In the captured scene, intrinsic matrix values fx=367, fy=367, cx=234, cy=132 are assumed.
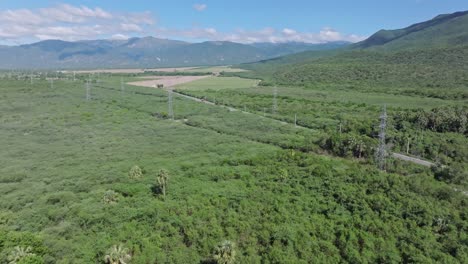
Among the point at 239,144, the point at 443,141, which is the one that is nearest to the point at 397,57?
the point at 443,141

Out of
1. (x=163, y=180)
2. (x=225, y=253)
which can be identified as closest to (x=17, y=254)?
(x=225, y=253)

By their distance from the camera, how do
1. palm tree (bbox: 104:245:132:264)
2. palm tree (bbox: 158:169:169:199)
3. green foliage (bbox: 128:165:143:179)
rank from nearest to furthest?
palm tree (bbox: 104:245:132:264), palm tree (bbox: 158:169:169:199), green foliage (bbox: 128:165:143:179)

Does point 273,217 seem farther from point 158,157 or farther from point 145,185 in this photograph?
point 158,157

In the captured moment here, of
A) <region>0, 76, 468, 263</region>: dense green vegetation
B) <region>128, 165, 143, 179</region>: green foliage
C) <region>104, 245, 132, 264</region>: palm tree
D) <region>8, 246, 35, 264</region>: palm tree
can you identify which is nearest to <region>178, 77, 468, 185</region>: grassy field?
<region>0, 76, 468, 263</region>: dense green vegetation

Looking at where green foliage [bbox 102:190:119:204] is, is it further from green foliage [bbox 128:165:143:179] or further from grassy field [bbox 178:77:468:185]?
grassy field [bbox 178:77:468:185]

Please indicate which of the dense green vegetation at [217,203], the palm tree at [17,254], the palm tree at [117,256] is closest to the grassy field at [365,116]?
the dense green vegetation at [217,203]

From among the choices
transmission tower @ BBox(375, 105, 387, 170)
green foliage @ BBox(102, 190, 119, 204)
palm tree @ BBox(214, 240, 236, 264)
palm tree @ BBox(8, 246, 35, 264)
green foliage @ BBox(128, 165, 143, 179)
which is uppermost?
transmission tower @ BBox(375, 105, 387, 170)
